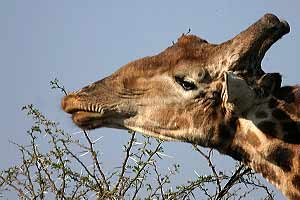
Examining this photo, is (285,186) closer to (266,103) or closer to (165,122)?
(266,103)

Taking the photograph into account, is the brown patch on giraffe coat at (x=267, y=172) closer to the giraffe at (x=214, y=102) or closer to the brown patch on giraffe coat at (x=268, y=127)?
the giraffe at (x=214, y=102)

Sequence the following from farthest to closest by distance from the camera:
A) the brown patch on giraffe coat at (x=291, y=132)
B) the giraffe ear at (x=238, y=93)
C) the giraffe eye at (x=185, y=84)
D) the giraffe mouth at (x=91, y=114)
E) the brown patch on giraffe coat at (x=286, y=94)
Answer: the giraffe mouth at (x=91, y=114) < the giraffe eye at (x=185, y=84) < the brown patch on giraffe coat at (x=286, y=94) < the brown patch on giraffe coat at (x=291, y=132) < the giraffe ear at (x=238, y=93)

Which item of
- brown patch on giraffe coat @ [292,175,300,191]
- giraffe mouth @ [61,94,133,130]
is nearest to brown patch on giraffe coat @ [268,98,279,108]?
brown patch on giraffe coat @ [292,175,300,191]

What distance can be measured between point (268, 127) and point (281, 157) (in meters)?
0.31

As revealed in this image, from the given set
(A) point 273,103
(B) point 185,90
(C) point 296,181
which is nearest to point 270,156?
(C) point 296,181

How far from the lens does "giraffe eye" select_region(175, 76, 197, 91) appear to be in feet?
25.4

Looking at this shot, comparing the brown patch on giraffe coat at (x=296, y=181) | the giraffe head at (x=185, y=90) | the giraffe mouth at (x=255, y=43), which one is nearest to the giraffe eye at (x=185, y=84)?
the giraffe head at (x=185, y=90)


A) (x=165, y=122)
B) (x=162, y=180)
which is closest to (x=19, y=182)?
(x=162, y=180)

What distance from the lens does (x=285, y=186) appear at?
7430 millimetres

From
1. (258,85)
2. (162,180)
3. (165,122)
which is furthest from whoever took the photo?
(162,180)

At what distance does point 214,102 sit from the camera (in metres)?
7.65

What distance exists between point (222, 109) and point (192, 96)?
1.07 feet

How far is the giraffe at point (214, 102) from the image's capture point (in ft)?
24.2

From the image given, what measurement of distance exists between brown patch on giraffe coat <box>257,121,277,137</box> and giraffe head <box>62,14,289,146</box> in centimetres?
21
